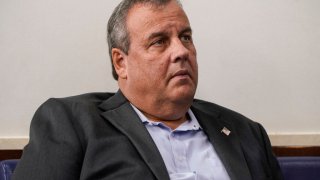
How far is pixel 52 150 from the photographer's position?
111 cm

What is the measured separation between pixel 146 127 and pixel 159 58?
25 centimetres

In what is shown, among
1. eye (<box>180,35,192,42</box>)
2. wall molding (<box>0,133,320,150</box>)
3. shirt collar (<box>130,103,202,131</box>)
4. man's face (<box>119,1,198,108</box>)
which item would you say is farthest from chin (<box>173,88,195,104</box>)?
wall molding (<box>0,133,320,150</box>)

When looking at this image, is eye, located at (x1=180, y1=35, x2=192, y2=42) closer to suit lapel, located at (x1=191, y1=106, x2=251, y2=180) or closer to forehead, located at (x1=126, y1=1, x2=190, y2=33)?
forehead, located at (x1=126, y1=1, x2=190, y2=33)

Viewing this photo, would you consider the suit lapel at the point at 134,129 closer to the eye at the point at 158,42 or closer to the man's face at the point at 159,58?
the man's face at the point at 159,58

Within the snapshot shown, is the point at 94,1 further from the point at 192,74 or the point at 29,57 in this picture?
the point at 192,74

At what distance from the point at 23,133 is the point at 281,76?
1.24 m

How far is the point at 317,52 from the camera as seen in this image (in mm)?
1735

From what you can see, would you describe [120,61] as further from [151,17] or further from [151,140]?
[151,140]

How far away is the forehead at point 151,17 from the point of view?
1.32 m

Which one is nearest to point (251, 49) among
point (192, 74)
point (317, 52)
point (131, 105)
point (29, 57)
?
point (317, 52)

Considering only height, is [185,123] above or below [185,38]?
below

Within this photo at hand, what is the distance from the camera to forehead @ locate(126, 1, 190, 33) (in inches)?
51.9

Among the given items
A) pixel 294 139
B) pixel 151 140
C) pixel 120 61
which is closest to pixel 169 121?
pixel 151 140

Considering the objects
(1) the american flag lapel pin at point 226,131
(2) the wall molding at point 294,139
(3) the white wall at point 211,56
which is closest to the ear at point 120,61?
(3) the white wall at point 211,56
